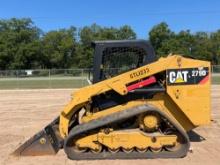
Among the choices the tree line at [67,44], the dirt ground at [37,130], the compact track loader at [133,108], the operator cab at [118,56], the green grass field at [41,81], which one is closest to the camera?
the dirt ground at [37,130]

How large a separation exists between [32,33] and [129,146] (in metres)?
78.2

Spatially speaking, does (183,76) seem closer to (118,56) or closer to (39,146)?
(118,56)

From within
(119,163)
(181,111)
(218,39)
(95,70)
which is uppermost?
(218,39)

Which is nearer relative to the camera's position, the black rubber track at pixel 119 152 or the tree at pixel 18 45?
the black rubber track at pixel 119 152

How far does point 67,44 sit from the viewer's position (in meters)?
79.5

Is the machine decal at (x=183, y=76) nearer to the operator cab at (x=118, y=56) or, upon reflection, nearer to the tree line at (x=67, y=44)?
the operator cab at (x=118, y=56)

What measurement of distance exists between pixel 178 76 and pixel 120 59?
1.19 meters

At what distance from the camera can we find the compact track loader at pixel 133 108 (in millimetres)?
7969

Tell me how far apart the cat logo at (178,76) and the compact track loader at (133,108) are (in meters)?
0.02

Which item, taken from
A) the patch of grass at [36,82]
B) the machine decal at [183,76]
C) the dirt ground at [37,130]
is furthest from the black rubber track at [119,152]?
the patch of grass at [36,82]

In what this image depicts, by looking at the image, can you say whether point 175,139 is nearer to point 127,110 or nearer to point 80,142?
point 127,110

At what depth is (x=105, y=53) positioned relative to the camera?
28.0ft

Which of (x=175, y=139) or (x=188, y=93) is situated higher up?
(x=188, y=93)

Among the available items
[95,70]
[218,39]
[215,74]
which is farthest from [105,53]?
[218,39]
